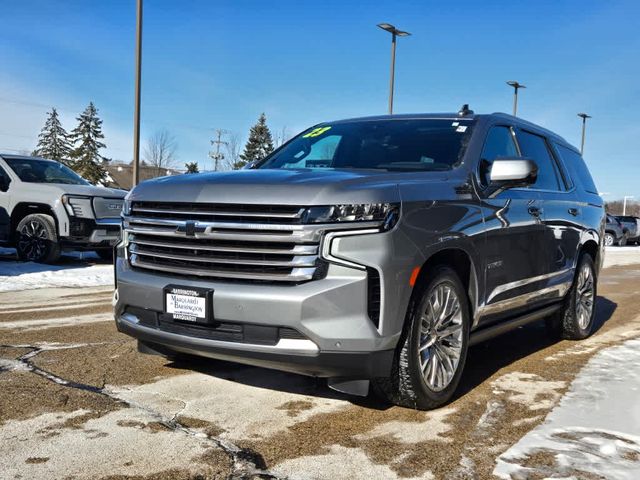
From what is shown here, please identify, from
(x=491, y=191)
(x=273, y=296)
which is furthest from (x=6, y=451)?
(x=491, y=191)

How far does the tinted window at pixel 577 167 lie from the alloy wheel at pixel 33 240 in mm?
8608

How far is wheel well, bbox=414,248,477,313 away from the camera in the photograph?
3.79m

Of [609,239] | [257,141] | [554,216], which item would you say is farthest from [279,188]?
[257,141]

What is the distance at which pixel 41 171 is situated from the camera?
39.7 ft

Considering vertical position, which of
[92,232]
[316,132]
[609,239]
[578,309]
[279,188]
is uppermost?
[316,132]

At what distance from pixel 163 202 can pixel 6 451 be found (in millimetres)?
1535

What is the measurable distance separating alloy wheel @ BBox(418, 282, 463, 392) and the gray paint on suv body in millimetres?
252

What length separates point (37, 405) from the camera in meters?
3.65

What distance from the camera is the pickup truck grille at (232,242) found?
3361 mm

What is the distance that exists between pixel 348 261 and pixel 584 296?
4027 millimetres

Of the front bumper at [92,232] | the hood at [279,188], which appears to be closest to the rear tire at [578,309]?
the hood at [279,188]

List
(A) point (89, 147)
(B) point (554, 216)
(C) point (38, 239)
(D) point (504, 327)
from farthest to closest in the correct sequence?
1. (A) point (89, 147)
2. (C) point (38, 239)
3. (B) point (554, 216)
4. (D) point (504, 327)

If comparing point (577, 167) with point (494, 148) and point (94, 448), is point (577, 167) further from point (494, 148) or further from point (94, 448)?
point (94, 448)

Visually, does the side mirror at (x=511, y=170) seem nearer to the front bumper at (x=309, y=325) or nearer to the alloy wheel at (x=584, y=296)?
the front bumper at (x=309, y=325)
